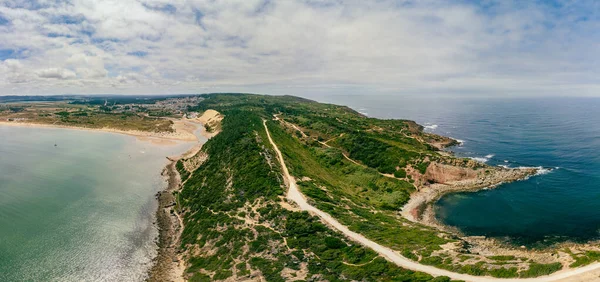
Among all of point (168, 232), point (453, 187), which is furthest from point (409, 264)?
point (453, 187)

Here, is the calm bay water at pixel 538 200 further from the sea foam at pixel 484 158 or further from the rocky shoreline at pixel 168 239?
the rocky shoreline at pixel 168 239

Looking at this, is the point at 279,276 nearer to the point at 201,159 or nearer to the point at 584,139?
the point at 201,159

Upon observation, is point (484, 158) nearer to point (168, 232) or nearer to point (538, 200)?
Result: point (538, 200)

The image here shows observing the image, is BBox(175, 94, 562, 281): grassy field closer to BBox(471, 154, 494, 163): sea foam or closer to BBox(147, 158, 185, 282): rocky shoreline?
BBox(147, 158, 185, 282): rocky shoreline

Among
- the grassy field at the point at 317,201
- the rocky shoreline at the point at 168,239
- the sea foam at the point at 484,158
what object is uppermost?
the sea foam at the point at 484,158

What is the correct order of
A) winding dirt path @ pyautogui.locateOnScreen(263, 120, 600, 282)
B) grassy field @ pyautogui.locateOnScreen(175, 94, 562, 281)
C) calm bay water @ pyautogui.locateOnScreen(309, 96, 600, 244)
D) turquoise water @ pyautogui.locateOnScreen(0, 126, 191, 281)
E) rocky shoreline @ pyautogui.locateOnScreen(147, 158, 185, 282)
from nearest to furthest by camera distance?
winding dirt path @ pyautogui.locateOnScreen(263, 120, 600, 282), grassy field @ pyautogui.locateOnScreen(175, 94, 562, 281), rocky shoreline @ pyautogui.locateOnScreen(147, 158, 185, 282), turquoise water @ pyautogui.locateOnScreen(0, 126, 191, 281), calm bay water @ pyautogui.locateOnScreen(309, 96, 600, 244)

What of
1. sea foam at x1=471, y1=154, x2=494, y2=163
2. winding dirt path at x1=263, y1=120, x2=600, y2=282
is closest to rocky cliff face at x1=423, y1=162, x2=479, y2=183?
sea foam at x1=471, y1=154, x2=494, y2=163

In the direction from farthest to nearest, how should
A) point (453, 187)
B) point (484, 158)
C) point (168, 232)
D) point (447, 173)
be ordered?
point (484, 158) → point (447, 173) → point (453, 187) → point (168, 232)

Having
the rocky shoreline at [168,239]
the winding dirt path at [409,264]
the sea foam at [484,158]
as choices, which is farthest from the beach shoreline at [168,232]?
the sea foam at [484,158]

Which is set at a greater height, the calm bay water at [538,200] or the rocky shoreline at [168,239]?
the calm bay water at [538,200]
